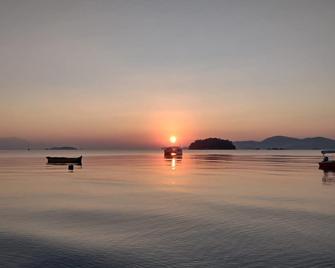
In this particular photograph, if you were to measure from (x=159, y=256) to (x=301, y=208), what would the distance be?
1869 cm

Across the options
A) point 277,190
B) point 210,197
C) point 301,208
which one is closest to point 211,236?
point 301,208

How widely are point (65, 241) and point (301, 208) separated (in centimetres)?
2099

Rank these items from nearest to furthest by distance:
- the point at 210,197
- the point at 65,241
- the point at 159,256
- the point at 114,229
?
the point at 159,256, the point at 65,241, the point at 114,229, the point at 210,197

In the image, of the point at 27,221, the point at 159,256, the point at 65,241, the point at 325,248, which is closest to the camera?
the point at 159,256

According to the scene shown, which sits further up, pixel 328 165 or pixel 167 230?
pixel 328 165

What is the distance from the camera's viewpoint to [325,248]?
1812 centimetres

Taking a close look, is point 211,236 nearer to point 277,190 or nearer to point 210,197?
point 210,197

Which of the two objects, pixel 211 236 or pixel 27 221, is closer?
pixel 211 236

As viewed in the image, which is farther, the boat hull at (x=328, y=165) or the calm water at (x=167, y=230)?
the boat hull at (x=328, y=165)

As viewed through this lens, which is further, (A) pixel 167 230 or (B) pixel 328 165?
(B) pixel 328 165

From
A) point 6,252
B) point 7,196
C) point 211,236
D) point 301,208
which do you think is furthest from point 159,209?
point 7,196

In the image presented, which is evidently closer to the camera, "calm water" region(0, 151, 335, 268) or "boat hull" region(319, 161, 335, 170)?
"calm water" region(0, 151, 335, 268)

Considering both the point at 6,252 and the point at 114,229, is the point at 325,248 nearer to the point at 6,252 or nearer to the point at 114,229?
the point at 114,229

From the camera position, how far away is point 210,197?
38219 mm
